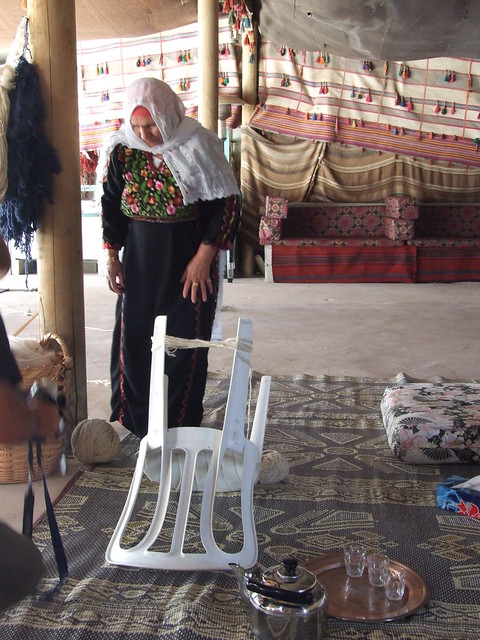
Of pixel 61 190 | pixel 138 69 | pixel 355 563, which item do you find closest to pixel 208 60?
pixel 138 69

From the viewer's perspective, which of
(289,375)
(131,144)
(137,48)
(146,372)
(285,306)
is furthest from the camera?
(137,48)

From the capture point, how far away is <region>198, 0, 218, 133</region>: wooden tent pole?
577 cm

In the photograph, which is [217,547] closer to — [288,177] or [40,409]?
[40,409]

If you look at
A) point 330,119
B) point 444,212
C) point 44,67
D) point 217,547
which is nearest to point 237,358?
point 217,547

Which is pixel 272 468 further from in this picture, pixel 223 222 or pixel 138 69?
pixel 138 69

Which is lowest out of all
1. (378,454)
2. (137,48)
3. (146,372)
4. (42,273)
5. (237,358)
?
(378,454)

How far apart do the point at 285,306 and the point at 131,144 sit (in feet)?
13.7

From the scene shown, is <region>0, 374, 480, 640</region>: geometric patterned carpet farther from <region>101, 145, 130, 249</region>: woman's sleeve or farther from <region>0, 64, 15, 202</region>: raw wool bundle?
<region>0, 64, 15, 202</region>: raw wool bundle

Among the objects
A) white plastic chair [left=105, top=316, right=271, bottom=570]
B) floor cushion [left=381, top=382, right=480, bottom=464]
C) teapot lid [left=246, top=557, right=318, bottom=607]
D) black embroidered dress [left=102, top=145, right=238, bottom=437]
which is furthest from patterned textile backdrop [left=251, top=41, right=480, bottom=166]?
teapot lid [left=246, top=557, right=318, bottom=607]

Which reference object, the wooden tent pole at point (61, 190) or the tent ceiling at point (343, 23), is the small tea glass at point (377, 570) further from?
the tent ceiling at point (343, 23)

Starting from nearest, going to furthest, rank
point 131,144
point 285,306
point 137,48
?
point 131,144
point 285,306
point 137,48

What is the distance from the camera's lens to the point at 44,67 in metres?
2.71

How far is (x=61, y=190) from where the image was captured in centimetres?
278

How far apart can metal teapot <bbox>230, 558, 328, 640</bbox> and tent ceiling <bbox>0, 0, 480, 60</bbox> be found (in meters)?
3.50
